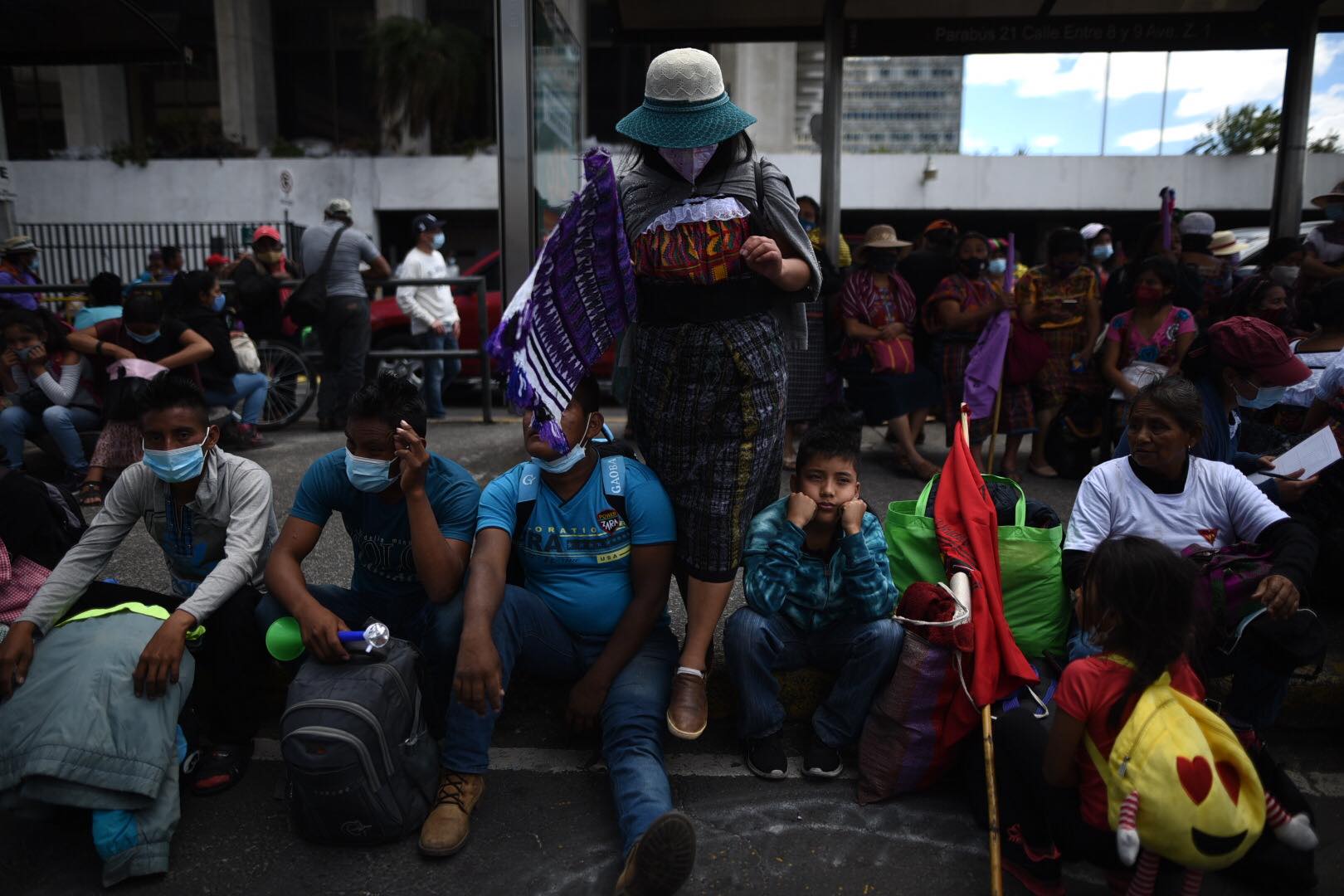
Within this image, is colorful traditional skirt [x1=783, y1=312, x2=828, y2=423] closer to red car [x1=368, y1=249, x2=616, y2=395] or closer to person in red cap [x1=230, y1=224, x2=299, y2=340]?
red car [x1=368, y1=249, x2=616, y2=395]

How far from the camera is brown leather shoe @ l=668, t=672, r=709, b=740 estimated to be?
106 inches

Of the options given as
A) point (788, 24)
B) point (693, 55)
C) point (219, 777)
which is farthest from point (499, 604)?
point (788, 24)

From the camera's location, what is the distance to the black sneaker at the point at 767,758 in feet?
9.36

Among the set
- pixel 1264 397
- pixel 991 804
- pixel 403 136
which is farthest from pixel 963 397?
pixel 403 136

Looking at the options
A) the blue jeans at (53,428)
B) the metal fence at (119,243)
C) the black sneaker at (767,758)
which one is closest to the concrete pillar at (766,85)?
the metal fence at (119,243)

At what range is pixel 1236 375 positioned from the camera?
3.50 metres

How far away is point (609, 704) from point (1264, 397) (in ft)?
9.23

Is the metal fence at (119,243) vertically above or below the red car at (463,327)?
above

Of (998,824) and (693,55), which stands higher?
(693,55)

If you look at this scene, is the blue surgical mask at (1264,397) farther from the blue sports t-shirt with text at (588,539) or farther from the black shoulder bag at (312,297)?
the black shoulder bag at (312,297)

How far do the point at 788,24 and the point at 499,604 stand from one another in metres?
5.28

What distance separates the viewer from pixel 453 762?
265 centimetres

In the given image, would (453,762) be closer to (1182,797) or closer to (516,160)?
(1182,797)

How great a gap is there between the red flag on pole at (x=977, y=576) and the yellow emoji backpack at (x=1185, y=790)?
19.6 inches
